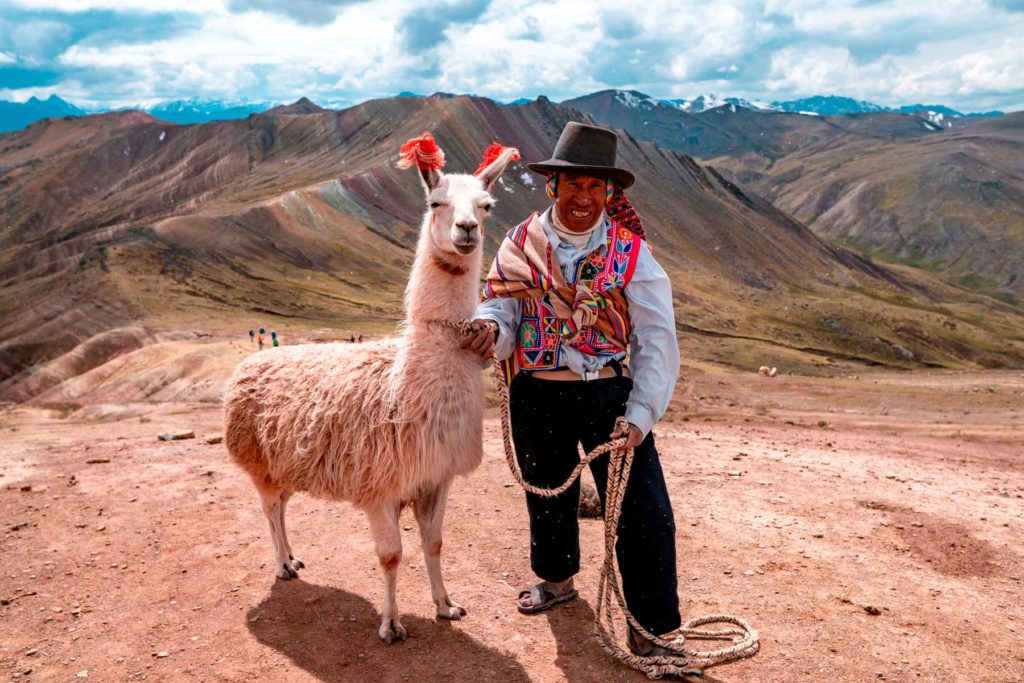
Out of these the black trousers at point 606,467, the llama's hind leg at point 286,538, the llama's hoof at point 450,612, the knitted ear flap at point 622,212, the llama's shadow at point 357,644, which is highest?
the knitted ear flap at point 622,212

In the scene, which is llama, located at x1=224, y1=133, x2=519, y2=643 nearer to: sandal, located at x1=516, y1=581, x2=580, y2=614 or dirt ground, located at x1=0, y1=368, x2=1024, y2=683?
sandal, located at x1=516, y1=581, x2=580, y2=614

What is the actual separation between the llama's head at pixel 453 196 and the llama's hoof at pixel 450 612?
221cm

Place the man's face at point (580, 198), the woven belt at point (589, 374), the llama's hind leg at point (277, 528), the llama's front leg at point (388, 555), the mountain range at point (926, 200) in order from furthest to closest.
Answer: the mountain range at point (926, 200)
the llama's hind leg at point (277, 528)
the llama's front leg at point (388, 555)
the woven belt at point (589, 374)
the man's face at point (580, 198)

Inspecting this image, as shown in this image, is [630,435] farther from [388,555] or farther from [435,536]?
[388,555]

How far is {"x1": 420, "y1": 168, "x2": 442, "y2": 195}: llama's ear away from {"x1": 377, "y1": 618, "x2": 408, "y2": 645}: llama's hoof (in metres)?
2.56

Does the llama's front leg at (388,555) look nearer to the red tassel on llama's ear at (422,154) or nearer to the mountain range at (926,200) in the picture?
the red tassel on llama's ear at (422,154)

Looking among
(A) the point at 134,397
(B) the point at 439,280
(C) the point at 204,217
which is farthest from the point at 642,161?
(B) the point at 439,280

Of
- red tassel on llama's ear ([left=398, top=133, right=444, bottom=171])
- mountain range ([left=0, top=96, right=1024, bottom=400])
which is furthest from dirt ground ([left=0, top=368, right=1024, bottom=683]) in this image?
mountain range ([left=0, top=96, right=1024, bottom=400])

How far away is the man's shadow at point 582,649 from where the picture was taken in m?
3.77

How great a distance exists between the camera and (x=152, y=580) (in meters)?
4.88

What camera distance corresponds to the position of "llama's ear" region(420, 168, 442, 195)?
13.3 ft

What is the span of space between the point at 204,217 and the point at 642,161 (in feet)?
155

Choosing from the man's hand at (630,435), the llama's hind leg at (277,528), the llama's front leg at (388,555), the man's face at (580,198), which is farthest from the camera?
the llama's hind leg at (277,528)

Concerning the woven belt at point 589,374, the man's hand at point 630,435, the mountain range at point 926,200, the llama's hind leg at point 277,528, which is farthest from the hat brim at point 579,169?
the mountain range at point 926,200
